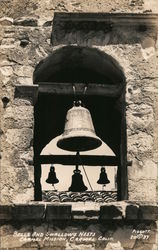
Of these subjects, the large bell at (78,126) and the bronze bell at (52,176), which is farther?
the bronze bell at (52,176)

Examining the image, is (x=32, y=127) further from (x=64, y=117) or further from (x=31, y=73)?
(x=64, y=117)

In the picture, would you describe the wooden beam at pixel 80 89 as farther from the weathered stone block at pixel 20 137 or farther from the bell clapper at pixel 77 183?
the bell clapper at pixel 77 183

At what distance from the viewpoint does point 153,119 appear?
31.3 ft

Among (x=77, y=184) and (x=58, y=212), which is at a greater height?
(x=77, y=184)

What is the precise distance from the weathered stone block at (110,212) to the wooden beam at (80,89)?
1.27 metres

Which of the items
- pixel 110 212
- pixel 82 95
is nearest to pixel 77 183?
pixel 82 95

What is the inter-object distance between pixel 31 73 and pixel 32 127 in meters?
0.49

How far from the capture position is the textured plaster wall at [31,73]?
923 centimetres

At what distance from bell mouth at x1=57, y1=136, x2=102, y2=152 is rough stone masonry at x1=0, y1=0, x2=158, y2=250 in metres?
0.49

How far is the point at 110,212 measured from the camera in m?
8.92

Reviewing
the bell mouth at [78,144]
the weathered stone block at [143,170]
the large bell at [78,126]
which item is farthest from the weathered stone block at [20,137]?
the weathered stone block at [143,170]

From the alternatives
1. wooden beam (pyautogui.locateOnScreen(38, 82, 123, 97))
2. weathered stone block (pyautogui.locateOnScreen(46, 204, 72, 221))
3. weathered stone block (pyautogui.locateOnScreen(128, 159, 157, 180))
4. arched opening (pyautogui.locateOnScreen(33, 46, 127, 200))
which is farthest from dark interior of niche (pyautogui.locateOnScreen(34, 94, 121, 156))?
weathered stone block (pyautogui.locateOnScreen(46, 204, 72, 221))

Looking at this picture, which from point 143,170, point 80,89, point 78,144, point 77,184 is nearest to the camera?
point 143,170

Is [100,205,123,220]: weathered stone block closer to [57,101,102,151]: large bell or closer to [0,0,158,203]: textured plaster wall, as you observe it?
[0,0,158,203]: textured plaster wall
